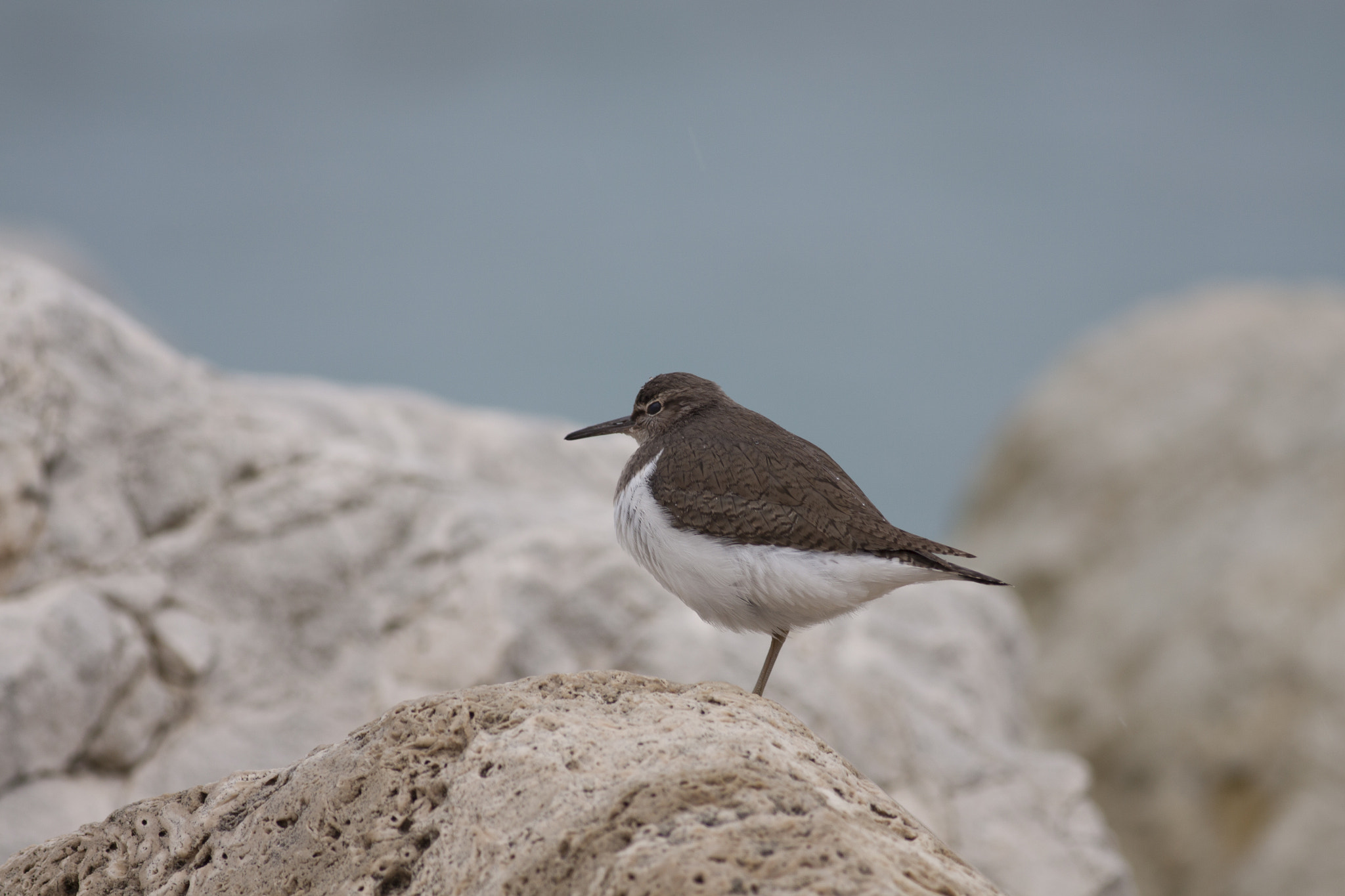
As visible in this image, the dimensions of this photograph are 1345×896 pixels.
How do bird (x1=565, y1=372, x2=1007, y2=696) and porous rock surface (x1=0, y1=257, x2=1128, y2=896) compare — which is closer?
bird (x1=565, y1=372, x2=1007, y2=696)

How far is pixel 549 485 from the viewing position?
907cm

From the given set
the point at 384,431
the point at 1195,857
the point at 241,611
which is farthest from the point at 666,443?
the point at 1195,857

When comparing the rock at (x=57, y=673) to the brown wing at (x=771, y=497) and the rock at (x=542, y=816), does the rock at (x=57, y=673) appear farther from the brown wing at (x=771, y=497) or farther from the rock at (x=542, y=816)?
the brown wing at (x=771, y=497)

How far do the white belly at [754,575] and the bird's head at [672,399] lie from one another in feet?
1.88

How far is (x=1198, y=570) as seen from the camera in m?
11.0

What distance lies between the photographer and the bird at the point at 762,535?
4570mm

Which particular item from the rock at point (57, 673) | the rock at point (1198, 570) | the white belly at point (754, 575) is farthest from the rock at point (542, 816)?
the rock at point (1198, 570)

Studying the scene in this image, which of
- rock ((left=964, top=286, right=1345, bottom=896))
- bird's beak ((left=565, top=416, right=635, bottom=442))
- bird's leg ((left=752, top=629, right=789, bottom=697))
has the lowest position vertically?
bird's leg ((left=752, top=629, right=789, bottom=697))

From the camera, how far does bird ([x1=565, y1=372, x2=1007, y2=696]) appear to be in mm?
4570

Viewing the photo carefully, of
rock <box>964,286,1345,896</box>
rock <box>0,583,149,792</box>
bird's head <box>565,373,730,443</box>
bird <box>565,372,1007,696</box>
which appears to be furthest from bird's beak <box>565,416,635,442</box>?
rock <box>964,286,1345,896</box>

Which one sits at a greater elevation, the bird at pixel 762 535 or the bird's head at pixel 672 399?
the bird's head at pixel 672 399

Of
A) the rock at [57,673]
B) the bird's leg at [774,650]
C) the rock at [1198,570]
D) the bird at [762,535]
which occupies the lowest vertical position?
the rock at [57,673]

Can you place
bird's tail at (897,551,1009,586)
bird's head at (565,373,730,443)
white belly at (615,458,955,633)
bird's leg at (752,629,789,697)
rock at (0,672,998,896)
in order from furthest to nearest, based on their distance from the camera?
bird's head at (565,373,730,443)
bird's leg at (752,629,789,697)
white belly at (615,458,955,633)
bird's tail at (897,551,1009,586)
rock at (0,672,998,896)

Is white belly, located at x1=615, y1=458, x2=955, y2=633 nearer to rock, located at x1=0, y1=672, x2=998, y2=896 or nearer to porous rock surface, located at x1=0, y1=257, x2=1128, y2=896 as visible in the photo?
rock, located at x1=0, y1=672, x2=998, y2=896
